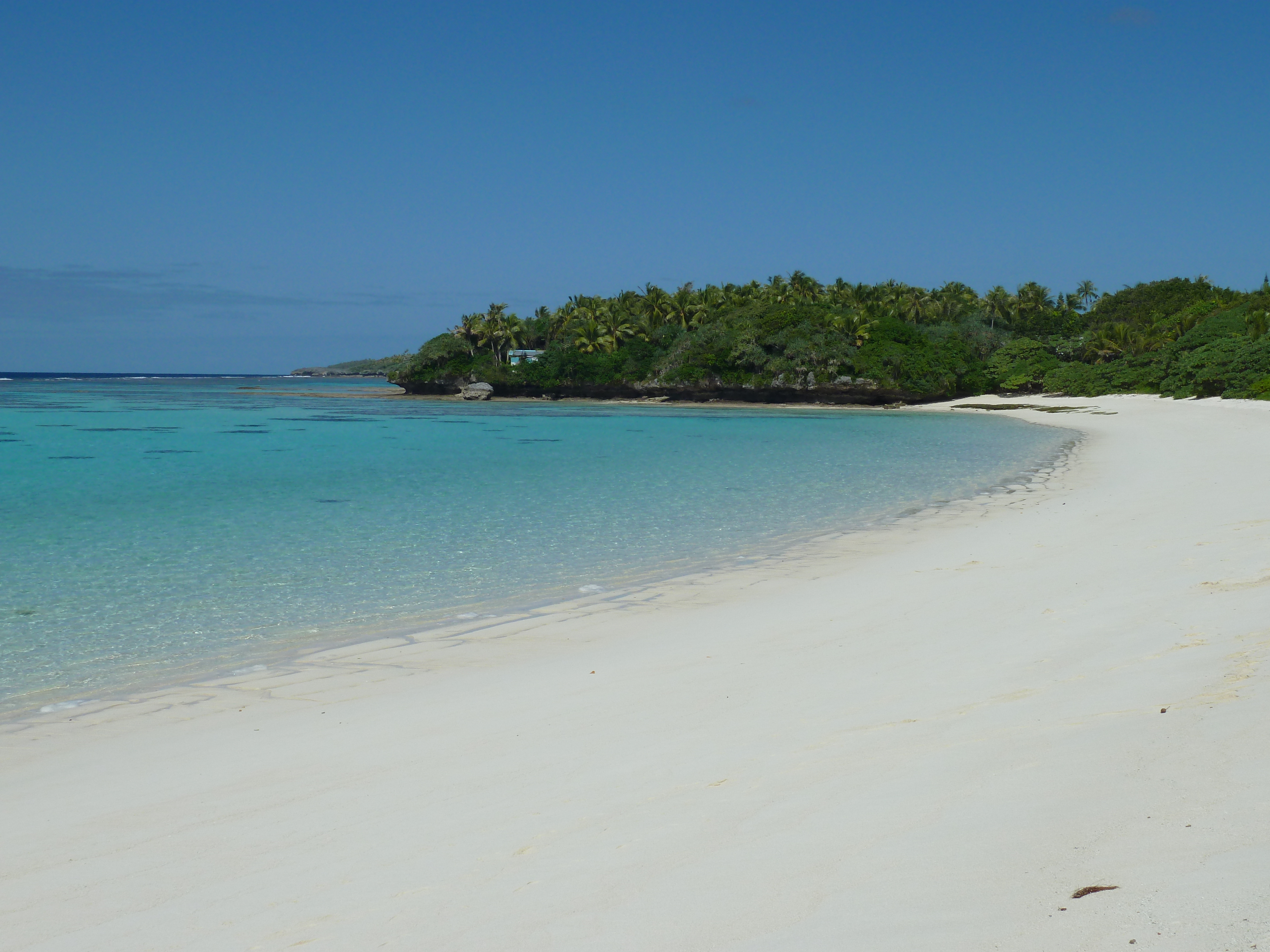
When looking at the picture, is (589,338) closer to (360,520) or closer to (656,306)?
(656,306)

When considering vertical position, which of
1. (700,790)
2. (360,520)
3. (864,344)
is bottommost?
(360,520)

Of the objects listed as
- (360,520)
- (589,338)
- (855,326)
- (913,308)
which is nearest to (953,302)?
(913,308)

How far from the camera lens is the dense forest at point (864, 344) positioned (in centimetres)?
6116

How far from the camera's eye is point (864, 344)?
8262 centimetres

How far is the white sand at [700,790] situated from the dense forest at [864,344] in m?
A: 50.0

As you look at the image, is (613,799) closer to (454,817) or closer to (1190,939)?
(454,817)

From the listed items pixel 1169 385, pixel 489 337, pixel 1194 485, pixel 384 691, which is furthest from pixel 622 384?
pixel 384 691

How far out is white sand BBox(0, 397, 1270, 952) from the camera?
110 inches

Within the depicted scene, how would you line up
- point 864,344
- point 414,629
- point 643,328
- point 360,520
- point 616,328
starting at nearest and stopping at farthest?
point 414,629 → point 360,520 → point 864,344 → point 616,328 → point 643,328

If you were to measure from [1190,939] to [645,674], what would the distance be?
4222mm

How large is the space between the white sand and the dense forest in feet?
164

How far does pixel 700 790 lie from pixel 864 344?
82.7m

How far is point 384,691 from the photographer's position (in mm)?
6375

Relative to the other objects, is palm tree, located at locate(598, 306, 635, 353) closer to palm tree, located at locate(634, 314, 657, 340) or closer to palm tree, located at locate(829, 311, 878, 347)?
palm tree, located at locate(634, 314, 657, 340)
